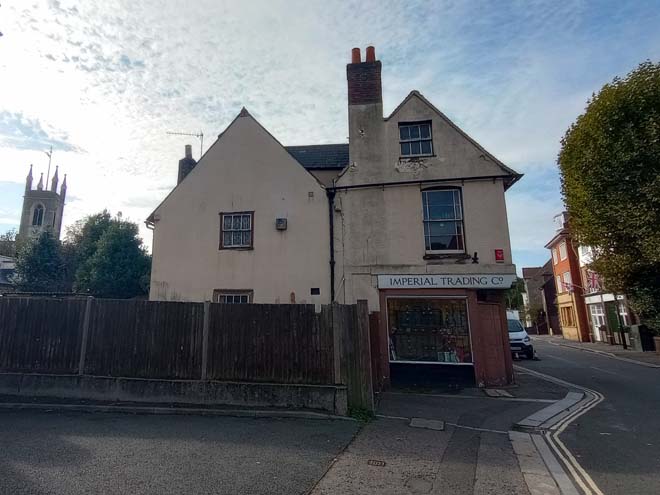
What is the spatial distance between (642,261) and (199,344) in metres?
24.3

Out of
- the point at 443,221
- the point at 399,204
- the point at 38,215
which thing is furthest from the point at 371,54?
the point at 38,215

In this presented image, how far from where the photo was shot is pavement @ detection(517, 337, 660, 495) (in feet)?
17.1

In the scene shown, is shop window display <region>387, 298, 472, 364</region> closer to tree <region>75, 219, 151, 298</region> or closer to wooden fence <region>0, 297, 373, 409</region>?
wooden fence <region>0, 297, 373, 409</region>

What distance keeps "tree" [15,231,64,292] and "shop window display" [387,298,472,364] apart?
3712 centimetres

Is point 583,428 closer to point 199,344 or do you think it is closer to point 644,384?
point 644,384

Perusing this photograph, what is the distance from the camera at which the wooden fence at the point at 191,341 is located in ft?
28.0

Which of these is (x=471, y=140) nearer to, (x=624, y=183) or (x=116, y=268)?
(x=624, y=183)

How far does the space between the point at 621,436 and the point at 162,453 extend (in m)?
8.34

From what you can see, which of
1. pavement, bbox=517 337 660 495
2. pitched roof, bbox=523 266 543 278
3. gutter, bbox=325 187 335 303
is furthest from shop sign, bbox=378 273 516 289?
pitched roof, bbox=523 266 543 278

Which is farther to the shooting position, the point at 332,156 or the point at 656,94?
the point at 656,94

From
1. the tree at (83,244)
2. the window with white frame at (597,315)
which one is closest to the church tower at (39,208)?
the tree at (83,244)

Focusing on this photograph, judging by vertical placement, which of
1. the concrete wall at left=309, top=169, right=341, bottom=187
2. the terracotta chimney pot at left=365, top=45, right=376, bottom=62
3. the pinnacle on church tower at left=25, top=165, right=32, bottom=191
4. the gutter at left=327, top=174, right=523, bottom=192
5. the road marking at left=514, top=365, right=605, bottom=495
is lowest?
the road marking at left=514, top=365, right=605, bottom=495

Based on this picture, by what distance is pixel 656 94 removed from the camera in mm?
20234

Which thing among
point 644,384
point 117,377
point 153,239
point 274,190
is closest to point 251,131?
point 274,190
